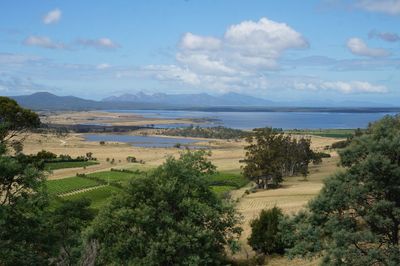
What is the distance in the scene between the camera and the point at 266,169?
69938 mm

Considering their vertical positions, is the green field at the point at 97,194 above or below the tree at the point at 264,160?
below

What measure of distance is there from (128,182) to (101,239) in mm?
2838

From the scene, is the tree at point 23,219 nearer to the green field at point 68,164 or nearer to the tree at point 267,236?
the tree at point 267,236

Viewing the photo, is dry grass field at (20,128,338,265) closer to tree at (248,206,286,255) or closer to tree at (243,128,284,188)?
tree at (248,206,286,255)

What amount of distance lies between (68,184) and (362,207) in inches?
2562

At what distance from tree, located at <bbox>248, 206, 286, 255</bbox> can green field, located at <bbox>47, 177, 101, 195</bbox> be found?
44.2 metres

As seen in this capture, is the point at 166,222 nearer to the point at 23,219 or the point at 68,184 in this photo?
the point at 23,219

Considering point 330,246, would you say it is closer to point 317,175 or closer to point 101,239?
point 101,239

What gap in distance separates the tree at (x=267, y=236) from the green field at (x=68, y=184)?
1742 inches

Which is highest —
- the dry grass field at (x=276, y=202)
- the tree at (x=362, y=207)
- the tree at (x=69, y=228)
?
the tree at (x=362, y=207)

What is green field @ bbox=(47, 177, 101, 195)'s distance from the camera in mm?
68912

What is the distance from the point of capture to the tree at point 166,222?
1936 centimetres

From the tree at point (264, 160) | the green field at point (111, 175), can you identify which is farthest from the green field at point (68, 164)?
the tree at point (264, 160)

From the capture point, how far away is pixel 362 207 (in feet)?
50.9
